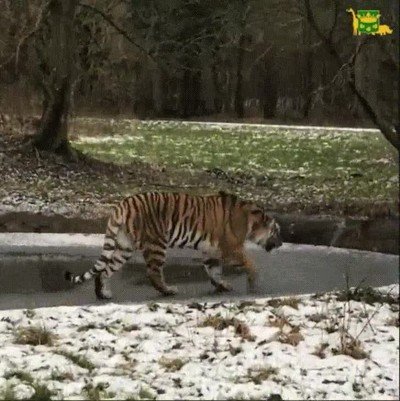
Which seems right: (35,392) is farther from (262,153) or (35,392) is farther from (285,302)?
(262,153)

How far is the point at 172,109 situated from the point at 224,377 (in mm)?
1417

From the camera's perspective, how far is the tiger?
168 inches

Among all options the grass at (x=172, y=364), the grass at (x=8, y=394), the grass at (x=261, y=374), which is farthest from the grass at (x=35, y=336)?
the grass at (x=261, y=374)

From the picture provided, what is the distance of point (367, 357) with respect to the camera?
11.5ft

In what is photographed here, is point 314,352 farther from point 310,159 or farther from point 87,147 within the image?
point 87,147

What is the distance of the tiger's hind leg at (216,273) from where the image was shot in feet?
14.1

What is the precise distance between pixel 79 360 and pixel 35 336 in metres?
0.34

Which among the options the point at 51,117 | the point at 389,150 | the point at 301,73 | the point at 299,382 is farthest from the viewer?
the point at 51,117

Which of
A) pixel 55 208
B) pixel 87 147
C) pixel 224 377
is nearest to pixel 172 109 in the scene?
pixel 87 147

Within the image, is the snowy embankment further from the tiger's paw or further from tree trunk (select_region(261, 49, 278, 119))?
tree trunk (select_region(261, 49, 278, 119))

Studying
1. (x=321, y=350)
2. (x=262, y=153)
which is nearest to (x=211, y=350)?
(x=321, y=350)

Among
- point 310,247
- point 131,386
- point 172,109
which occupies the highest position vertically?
point 172,109

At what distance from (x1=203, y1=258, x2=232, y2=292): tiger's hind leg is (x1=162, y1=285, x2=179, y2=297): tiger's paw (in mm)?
202

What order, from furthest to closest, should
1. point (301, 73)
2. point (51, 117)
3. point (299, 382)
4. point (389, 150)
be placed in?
1. point (51, 117)
2. point (301, 73)
3. point (389, 150)
4. point (299, 382)
